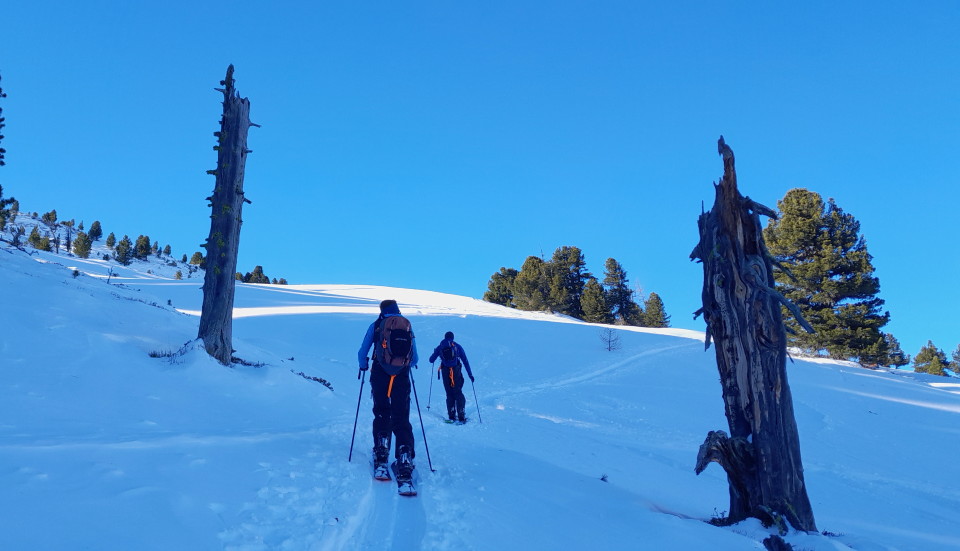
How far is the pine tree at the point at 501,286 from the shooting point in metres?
59.8

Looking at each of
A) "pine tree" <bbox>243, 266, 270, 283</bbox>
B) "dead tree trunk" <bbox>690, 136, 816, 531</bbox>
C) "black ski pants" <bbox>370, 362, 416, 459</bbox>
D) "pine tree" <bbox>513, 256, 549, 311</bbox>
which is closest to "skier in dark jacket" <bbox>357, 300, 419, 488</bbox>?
"black ski pants" <bbox>370, 362, 416, 459</bbox>

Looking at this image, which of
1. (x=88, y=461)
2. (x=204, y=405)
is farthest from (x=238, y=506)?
(x=204, y=405)

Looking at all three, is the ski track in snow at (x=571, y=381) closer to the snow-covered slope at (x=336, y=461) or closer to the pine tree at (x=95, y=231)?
the snow-covered slope at (x=336, y=461)

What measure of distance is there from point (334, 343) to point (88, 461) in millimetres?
17089

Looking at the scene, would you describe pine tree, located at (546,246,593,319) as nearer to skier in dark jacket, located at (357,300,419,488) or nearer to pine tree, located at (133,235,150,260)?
skier in dark jacket, located at (357,300,419,488)

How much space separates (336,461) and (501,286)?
182 feet

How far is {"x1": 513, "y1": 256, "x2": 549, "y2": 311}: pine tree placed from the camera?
47375 millimetres

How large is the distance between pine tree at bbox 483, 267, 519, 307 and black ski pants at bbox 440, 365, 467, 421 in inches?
1894

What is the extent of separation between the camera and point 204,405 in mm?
6309

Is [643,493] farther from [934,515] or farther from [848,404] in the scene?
[848,404]

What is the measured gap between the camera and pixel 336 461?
516 centimetres

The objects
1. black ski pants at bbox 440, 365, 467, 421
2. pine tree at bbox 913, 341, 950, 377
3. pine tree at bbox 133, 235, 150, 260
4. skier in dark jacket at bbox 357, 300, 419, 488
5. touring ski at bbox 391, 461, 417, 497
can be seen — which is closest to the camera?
touring ski at bbox 391, 461, 417, 497

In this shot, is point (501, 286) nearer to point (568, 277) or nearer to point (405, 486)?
point (568, 277)

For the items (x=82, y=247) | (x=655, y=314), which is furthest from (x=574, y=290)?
(x=82, y=247)
